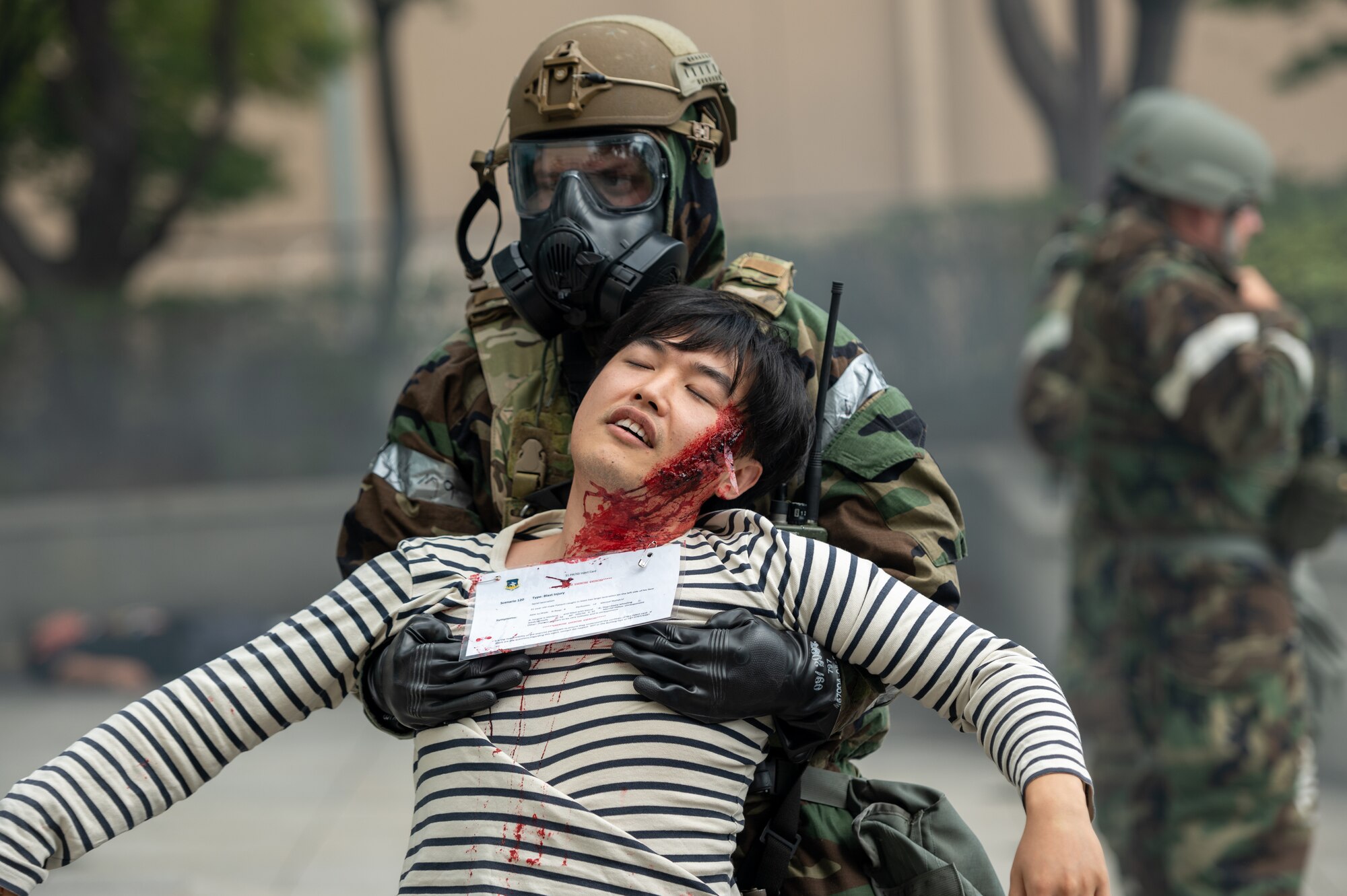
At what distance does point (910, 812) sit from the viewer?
2.09 metres

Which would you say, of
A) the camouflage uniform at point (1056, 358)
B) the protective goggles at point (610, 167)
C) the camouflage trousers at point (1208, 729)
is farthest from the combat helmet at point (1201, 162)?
the protective goggles at point (610, 167)

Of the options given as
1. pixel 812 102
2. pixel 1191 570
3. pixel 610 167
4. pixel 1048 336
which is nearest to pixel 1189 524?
pixel 1191 570

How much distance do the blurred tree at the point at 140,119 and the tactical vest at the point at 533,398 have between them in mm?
6877

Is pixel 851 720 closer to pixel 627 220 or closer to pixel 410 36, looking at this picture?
pixel 627 220

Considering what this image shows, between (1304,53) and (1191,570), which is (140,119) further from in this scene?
(1191,570)

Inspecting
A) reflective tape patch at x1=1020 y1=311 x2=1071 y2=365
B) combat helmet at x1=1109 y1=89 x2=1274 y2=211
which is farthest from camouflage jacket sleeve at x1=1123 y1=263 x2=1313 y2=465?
reflective tape patch at x1=1020 y1=311 x2=1071 y2=365

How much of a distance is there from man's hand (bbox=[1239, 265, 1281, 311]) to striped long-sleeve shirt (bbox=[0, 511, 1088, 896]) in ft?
8.98

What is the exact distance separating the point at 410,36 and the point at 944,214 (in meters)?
3.86

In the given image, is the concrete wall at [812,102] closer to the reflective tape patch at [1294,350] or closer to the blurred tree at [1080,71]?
the blurred tree at [1080,71]

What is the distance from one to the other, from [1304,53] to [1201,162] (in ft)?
15.7

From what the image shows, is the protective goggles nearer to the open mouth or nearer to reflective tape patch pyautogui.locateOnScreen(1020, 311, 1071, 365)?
the open mouth

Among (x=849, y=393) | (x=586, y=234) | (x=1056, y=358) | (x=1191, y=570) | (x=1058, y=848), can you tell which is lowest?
(x=1191, y=570)

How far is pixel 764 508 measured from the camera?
2.15 m

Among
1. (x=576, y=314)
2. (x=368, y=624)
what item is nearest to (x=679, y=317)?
(x=576, y=314)
